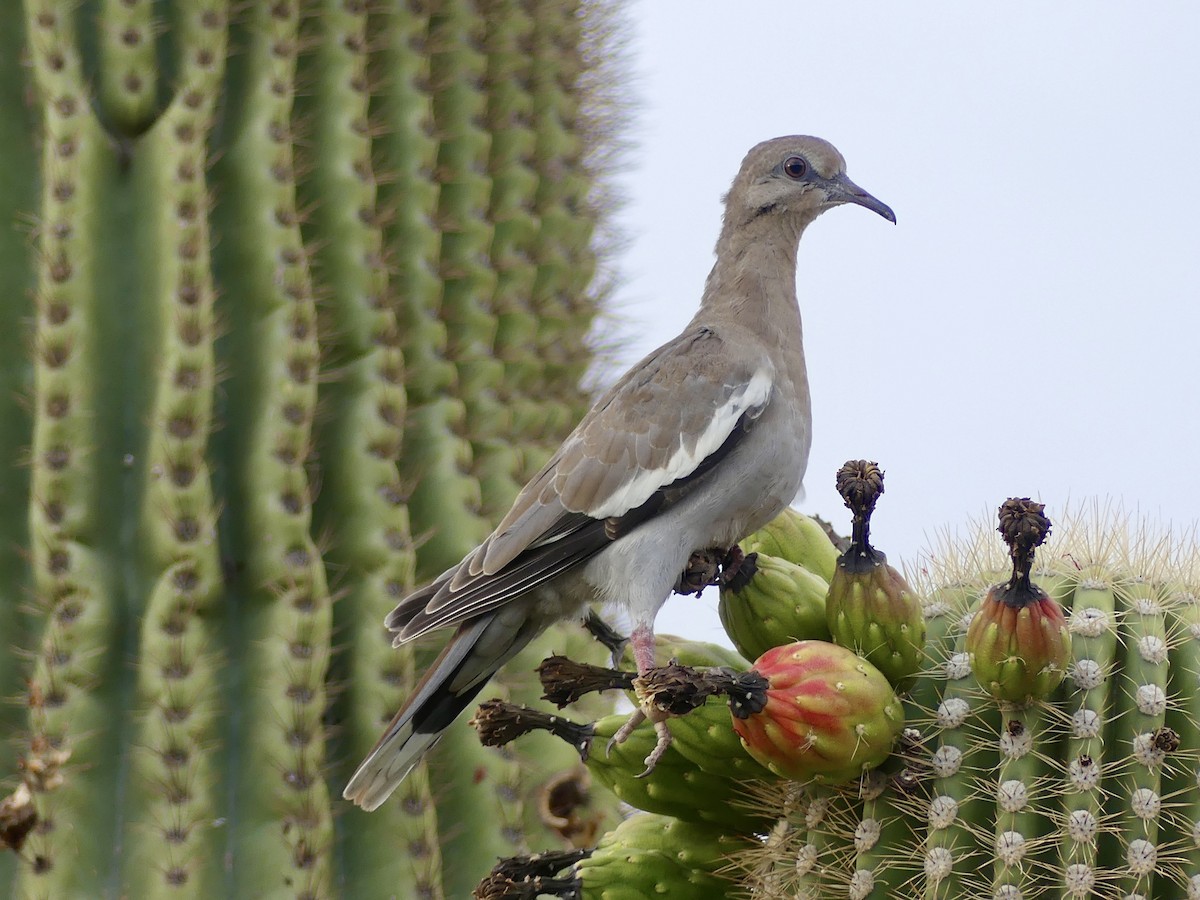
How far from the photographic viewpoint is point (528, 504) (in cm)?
230

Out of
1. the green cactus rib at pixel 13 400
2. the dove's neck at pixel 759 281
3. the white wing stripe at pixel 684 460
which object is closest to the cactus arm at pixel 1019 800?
the white wing stripe at pixel 684 460

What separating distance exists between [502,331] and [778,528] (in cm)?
82

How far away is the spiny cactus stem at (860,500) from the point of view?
1541mm

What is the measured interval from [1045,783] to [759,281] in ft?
4.58

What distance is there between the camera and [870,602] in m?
1.51

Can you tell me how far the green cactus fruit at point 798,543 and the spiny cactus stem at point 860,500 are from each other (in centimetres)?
30

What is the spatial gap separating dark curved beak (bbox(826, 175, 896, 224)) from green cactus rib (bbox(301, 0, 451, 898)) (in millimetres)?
845

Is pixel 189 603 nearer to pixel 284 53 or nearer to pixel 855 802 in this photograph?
pixel 284 53

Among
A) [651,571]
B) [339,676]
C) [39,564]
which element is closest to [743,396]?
[651,571]

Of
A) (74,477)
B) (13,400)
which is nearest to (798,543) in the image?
(74,477)

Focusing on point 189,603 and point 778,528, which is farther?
point 189,603

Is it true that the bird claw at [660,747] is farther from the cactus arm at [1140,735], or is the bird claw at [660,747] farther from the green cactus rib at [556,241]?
the green cactus rib at [556,241]

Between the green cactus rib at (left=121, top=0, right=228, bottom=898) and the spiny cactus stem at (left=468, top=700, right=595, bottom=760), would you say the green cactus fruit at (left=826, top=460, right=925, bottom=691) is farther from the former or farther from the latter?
the green cactus rib at (left=121, top=0, right=228, bottom=898)

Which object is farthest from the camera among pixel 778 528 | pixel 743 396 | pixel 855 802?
pixel 743 396
